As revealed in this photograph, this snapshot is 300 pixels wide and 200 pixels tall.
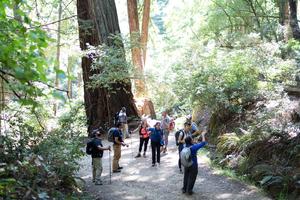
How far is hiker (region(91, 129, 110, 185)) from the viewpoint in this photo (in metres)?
10.2

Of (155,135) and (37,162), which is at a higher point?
(155,135)

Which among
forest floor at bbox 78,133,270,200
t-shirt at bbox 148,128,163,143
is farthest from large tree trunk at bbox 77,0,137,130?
t-shirt at bbox 148,128,163,143

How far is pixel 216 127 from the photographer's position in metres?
16.0

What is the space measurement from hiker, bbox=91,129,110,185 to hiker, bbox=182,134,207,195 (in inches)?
80.4

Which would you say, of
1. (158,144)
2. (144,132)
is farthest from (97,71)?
(158,144)

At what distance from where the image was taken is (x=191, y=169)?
31.0 feet

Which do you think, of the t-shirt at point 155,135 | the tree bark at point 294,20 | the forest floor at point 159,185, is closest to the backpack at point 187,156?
the forest floor at point 159,185

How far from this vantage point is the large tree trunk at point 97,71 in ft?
61.4

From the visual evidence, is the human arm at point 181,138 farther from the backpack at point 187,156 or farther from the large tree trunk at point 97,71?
the large tree trunk at point 97,71

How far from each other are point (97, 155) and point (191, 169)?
2425mm

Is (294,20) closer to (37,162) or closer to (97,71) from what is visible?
(97,71)

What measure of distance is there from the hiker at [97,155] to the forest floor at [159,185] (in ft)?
0.69

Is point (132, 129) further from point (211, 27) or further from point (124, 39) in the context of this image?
point (211, 27)

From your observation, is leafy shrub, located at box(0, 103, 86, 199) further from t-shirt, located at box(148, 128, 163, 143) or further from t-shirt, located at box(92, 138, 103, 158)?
t-shirt, located at box(148, 128, 163, 143)
